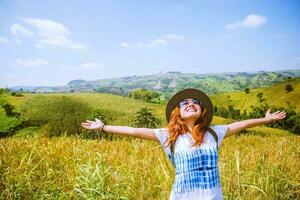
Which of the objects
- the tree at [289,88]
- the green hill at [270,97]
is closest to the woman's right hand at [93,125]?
the green hill at [270,97]

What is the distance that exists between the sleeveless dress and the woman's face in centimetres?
20

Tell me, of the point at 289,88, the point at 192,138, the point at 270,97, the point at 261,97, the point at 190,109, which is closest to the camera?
the point at 192,138

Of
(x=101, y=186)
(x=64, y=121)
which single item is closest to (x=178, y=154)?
(x=101, y=186)

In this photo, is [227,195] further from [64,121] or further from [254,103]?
[254,103]

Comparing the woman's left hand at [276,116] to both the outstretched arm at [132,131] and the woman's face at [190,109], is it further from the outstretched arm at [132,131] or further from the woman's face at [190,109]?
the outstretched arm at [132,131]

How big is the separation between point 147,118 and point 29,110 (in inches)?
545

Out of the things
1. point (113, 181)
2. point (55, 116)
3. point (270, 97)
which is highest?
point (113, 181)

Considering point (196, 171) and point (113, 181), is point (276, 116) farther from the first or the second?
point (113, 181)

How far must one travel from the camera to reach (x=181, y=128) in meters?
3.61

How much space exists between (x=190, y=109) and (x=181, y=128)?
19 cm

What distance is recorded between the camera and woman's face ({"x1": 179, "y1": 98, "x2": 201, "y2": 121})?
3.58 m

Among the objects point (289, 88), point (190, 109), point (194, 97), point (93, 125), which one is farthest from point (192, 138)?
point (289, 88)

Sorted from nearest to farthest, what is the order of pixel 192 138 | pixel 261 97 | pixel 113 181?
pixel 192 138 < pixel 113 181 < pixel 261 97

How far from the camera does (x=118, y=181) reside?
4762mm
